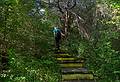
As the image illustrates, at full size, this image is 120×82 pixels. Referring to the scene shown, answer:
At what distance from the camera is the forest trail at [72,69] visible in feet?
33.2

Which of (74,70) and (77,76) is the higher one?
(74,70)

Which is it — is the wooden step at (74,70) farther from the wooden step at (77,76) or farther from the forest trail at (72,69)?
the wooden step at (77,76)

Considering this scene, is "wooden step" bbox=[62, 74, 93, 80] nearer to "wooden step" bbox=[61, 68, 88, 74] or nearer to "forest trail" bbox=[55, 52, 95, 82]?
"forest trail" bbox=[55, 52, 95, 82]

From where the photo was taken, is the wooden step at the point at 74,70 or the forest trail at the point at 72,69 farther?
the wooden step at the point at 74,70

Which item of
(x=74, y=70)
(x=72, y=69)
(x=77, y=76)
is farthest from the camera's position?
(x=72, y=69)

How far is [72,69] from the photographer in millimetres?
10938

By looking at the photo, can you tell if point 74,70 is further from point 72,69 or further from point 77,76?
point 77,76

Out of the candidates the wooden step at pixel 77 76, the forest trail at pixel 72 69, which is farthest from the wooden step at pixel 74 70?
the wooden step at pixel 77 76

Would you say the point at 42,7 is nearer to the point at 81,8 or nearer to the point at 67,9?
the point at 67,9

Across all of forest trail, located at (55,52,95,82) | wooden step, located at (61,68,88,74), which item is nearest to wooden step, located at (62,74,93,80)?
forest trail, located at (55,52,95,82)

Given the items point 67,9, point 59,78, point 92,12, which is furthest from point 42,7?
point 59,78

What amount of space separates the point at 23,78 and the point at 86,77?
2.68 meters

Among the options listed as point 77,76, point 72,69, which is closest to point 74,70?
point 72,69

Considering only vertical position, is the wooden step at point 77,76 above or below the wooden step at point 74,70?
below
